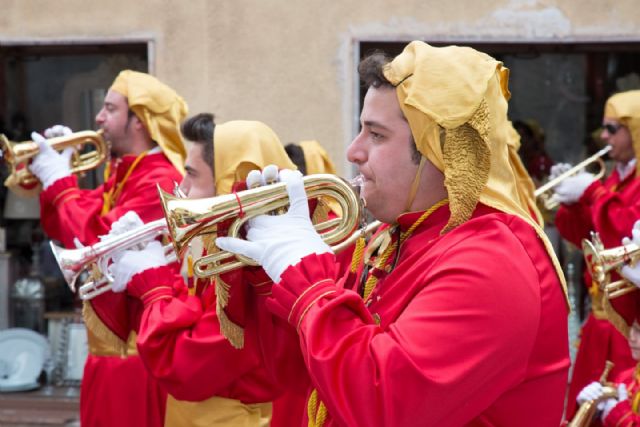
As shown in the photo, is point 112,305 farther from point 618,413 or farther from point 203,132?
point 618,413

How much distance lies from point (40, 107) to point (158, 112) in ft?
10.7

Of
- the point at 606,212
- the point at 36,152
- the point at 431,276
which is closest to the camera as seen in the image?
the point at 431,276

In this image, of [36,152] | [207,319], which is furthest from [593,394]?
[36,152]

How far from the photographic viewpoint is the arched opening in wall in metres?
7.75

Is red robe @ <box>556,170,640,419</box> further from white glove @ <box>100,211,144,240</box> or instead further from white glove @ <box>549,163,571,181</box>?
white glove @ <box>100,211,144,240</box>

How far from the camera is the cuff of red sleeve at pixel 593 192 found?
5680 mm

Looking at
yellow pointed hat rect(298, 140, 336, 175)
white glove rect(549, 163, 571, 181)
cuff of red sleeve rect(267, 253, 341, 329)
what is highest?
cuff of red sleeve rect(267, 253, 341, 329)

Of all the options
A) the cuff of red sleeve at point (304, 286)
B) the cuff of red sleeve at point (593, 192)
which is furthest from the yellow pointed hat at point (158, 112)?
the cuff of red sleeve at point (304, 286)

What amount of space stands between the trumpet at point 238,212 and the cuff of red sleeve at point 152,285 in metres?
0.93

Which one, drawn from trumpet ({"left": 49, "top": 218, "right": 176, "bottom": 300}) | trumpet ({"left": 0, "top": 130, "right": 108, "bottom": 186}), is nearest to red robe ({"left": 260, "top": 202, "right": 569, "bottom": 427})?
trumpet ({"left": 49, "top": 218, "right": 176, "bottom": 300})

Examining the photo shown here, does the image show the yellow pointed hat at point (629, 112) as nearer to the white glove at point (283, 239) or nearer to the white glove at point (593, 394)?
the white glove at point (593, 394)

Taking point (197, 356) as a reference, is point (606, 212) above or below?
below

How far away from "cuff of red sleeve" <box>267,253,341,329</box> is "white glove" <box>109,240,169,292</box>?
1.45 m

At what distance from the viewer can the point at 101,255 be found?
11.8 feet
